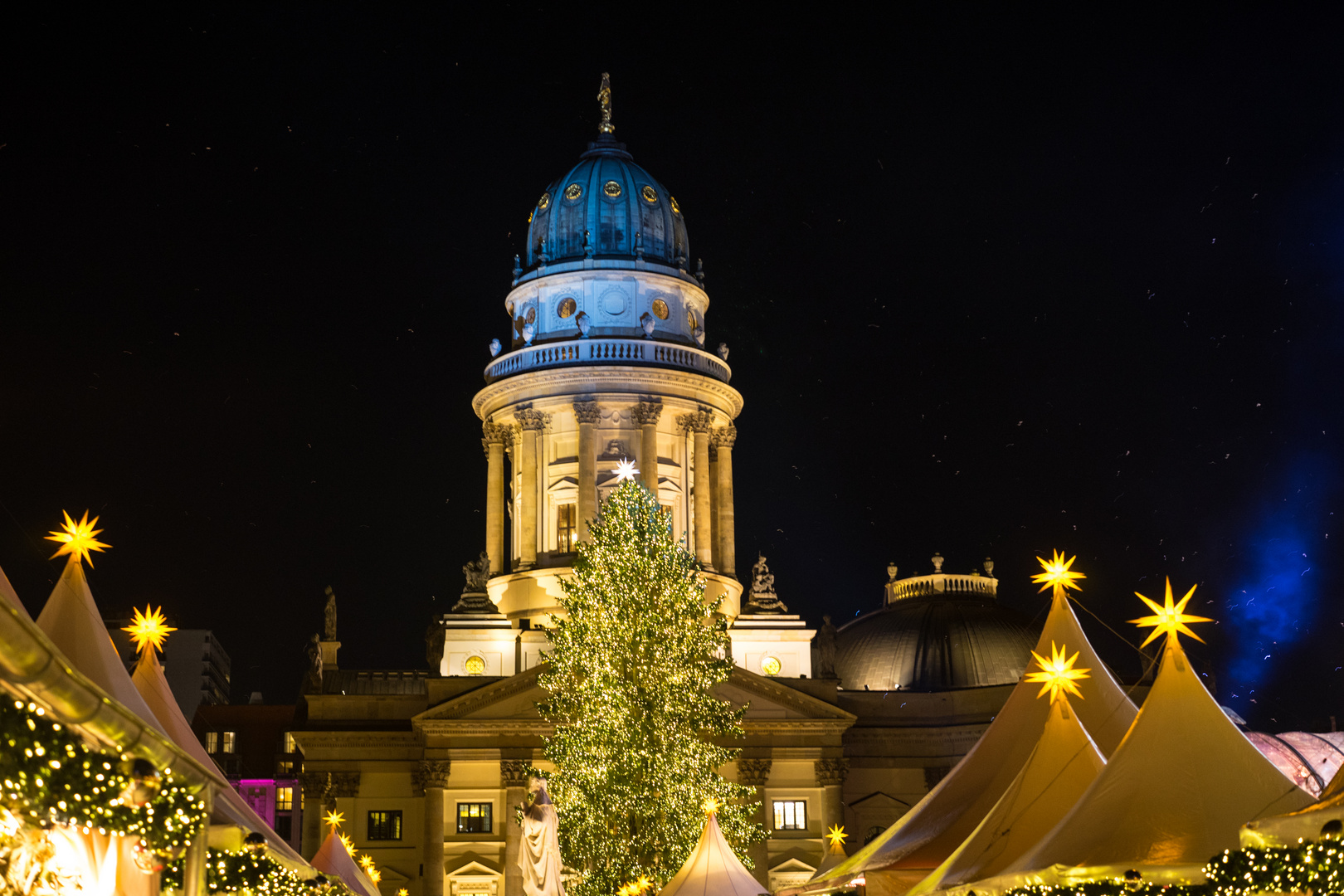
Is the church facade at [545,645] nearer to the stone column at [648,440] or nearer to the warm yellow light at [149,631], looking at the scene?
the stone column at [648,440]

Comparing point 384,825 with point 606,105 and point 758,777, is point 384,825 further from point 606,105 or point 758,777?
point 606,105

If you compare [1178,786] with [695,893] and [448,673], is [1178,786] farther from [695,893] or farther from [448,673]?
[448,673]

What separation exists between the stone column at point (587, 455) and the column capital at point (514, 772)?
36.1 ft

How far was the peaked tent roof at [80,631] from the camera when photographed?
86.8ft

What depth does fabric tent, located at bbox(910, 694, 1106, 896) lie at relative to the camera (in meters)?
27.4

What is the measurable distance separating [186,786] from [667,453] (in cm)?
6166

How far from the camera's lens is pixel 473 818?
225ft

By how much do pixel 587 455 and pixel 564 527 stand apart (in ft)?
12.5

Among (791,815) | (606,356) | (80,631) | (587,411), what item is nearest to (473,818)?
(791,815)

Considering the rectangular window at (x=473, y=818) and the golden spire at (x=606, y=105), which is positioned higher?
the golden spire at (x=606, y=105)

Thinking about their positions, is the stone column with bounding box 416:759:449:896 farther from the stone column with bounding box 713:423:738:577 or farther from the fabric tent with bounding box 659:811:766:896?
the fabric tent with bounding box 659:811:766:896

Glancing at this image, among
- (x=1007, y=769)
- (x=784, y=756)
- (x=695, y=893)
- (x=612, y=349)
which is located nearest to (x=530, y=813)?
(x=695, y=893)

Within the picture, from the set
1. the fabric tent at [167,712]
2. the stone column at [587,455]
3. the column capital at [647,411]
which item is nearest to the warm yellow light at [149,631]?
the fabric tent at [167,712]

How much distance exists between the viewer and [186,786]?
49.8 feet
